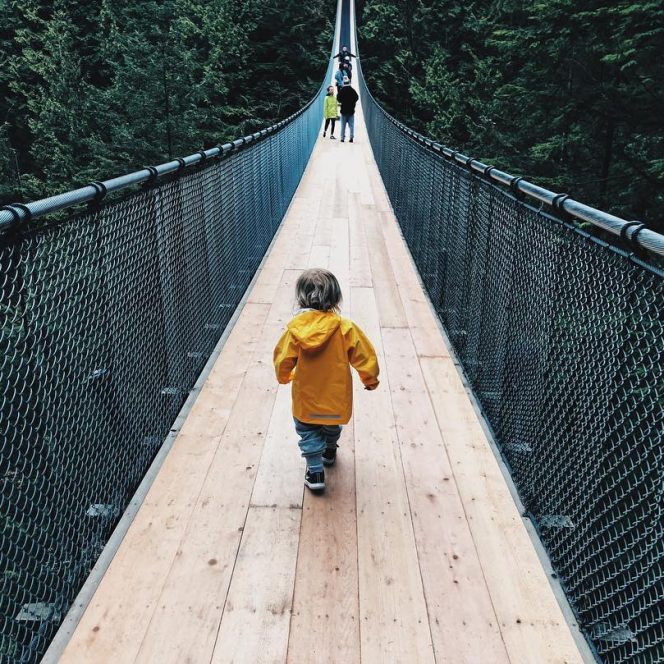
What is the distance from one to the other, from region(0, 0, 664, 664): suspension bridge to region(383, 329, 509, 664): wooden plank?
1 cm

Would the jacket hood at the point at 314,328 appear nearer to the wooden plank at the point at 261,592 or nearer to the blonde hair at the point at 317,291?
the blonde hair at the point at 317,291

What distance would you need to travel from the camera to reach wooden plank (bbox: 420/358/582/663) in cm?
216

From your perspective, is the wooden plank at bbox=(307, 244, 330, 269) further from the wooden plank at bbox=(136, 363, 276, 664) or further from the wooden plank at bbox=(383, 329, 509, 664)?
the wooden plank at bbox=(136, 363, 276, 664)

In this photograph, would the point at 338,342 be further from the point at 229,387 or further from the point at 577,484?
the point at 229,387

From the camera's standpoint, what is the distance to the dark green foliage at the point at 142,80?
103 ft

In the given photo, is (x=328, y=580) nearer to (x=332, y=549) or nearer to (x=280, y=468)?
(x=332, y=549)

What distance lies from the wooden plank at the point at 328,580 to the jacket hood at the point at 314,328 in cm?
72

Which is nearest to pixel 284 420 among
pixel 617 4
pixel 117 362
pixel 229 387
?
pixel 229 387

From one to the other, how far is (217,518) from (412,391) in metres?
1.60

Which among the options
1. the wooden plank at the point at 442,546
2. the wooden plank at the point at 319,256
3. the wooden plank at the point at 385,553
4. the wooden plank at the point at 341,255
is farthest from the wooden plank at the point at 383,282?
the wooden plank at the point at 385,553

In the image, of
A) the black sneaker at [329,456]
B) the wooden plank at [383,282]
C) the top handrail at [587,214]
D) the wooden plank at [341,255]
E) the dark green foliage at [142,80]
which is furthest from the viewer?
the dark green foliage at [142,80]

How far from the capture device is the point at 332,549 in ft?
8.38

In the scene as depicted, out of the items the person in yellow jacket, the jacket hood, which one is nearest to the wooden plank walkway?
the person in yellow jacket

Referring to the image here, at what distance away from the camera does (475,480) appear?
3037 mm
